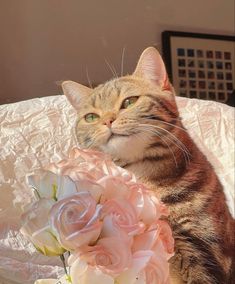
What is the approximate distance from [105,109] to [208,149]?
546 mm

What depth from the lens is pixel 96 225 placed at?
0.42 m

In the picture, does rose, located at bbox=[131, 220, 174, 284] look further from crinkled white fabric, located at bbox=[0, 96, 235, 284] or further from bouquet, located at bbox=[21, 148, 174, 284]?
crinkled white fabric, located at bbox=[0, 96, 235, 284]

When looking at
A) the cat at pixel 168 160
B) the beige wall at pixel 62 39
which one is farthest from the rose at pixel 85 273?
the beige wall at pixel 62 39

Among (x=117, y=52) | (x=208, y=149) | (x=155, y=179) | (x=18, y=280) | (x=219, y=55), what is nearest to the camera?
(x=155, y=179)

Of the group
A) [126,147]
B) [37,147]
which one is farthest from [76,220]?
[37,147]

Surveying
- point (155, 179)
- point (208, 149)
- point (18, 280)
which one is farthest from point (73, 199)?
point (208, 149)

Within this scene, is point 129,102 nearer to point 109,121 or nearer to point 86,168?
point 109,121

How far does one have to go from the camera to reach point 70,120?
42.5 inches

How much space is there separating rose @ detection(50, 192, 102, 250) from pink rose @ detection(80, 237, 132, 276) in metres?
0.01

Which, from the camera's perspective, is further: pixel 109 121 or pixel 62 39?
pixel 62 39

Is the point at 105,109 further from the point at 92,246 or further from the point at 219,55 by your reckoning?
the point at 219,55

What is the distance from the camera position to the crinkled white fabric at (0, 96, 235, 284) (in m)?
0.86

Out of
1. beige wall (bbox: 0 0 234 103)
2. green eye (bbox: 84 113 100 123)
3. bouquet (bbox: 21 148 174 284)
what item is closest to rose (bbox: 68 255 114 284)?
bouquet (bbox: 21 148 174 284)

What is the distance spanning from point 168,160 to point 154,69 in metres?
0.17
